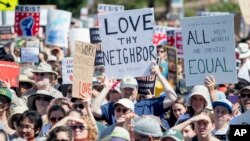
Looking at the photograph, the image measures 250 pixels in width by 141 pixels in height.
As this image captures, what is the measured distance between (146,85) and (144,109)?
161 cm

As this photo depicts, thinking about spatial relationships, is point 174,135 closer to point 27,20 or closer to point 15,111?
point 15,111

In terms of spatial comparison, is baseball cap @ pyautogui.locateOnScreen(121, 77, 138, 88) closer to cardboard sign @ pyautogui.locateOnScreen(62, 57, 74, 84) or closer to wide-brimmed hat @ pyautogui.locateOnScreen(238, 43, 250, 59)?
cardboard sign @ pyautogui.locateOnScreen(62, 57, 74, 84)

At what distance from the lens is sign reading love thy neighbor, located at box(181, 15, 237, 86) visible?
1520cm

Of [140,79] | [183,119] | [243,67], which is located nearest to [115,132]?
[183,119]

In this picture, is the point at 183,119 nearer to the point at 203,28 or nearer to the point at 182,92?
the point at 203,28

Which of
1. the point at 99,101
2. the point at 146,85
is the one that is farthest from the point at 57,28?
the point at 99,101

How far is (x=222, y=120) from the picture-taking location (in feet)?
45.3

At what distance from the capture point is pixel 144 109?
15.1 meters

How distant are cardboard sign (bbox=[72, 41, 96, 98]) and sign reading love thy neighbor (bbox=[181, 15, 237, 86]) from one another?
1.13 meters

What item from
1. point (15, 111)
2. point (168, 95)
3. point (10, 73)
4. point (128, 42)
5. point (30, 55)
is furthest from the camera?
point (30, 55)

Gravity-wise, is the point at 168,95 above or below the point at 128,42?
below

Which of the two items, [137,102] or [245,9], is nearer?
[245,9]

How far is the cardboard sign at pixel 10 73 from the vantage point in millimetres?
16828

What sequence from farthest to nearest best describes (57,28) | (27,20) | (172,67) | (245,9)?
(27,20), (57,28), (172,67), (245,9)
